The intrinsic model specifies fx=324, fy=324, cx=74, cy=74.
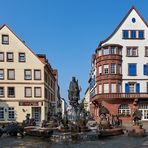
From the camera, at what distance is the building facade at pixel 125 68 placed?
180 feet

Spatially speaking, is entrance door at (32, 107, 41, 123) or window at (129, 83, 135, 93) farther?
window at (129, 83, 135, 93)

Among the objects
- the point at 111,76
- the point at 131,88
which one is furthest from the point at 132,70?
the point at 111,76

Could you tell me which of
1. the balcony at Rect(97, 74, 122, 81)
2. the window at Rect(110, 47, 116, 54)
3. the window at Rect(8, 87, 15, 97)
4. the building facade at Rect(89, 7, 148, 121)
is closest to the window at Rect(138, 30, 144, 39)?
the building facade at Rect(89, 7, 148, 121)

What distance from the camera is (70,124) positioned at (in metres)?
27.8

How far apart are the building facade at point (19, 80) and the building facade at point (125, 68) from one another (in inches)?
409

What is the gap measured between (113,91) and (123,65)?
5.03m

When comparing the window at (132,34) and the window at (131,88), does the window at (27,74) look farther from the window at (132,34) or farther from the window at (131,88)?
the window at (132,34)

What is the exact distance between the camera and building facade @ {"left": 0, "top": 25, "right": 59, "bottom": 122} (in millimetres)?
54188

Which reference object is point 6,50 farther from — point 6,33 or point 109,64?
point 109,64

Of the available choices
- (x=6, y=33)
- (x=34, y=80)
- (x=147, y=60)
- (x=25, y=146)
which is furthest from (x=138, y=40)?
(x=25, y=146)

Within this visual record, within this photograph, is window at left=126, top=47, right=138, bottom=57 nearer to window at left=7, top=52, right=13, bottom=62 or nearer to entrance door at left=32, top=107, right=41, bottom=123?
entrance door at left=32, top=107, right=41, bottom=123

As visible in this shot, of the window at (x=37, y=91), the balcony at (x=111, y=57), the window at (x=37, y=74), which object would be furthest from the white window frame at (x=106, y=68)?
the window at (x=37, y=91)

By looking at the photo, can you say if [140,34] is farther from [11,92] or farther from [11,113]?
[11,113]

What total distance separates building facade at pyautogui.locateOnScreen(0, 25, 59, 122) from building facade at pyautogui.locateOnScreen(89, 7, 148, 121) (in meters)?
10.4
